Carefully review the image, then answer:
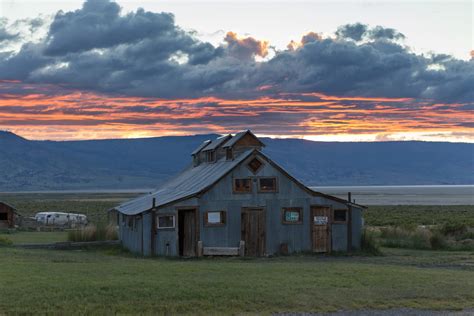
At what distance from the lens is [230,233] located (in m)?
37.3

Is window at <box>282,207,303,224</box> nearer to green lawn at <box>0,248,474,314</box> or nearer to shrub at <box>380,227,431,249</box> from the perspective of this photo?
shrub at <box>380,227,431,249</box>

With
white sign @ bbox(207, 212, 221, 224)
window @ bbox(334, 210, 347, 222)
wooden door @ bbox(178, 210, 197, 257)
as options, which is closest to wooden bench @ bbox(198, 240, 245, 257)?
wooden door @ bbox(178, 210, 197, 257)

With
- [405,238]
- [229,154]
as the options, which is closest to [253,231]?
[229,154]

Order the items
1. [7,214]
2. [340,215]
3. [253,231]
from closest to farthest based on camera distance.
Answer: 1. [253,231]
2. [340,215]
3. [7,214]

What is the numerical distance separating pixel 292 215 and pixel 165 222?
22.2 feet

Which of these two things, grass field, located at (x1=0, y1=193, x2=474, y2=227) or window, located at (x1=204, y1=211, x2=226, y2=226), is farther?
grass field, located at (x1=0, y1=193, x2=474, y2=227)

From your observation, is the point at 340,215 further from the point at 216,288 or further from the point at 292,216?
the point at 216,288

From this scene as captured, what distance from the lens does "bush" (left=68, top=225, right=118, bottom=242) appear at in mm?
43938

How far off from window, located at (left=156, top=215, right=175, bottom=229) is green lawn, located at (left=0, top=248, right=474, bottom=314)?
280 inches

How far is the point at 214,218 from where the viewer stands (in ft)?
122

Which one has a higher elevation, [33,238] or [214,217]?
[214,217]

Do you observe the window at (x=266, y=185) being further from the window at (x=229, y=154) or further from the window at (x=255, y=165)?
the window at (x=229, y=154)

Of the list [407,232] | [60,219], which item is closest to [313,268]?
[407,232]

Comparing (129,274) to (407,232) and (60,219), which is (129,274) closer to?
(407,232)
